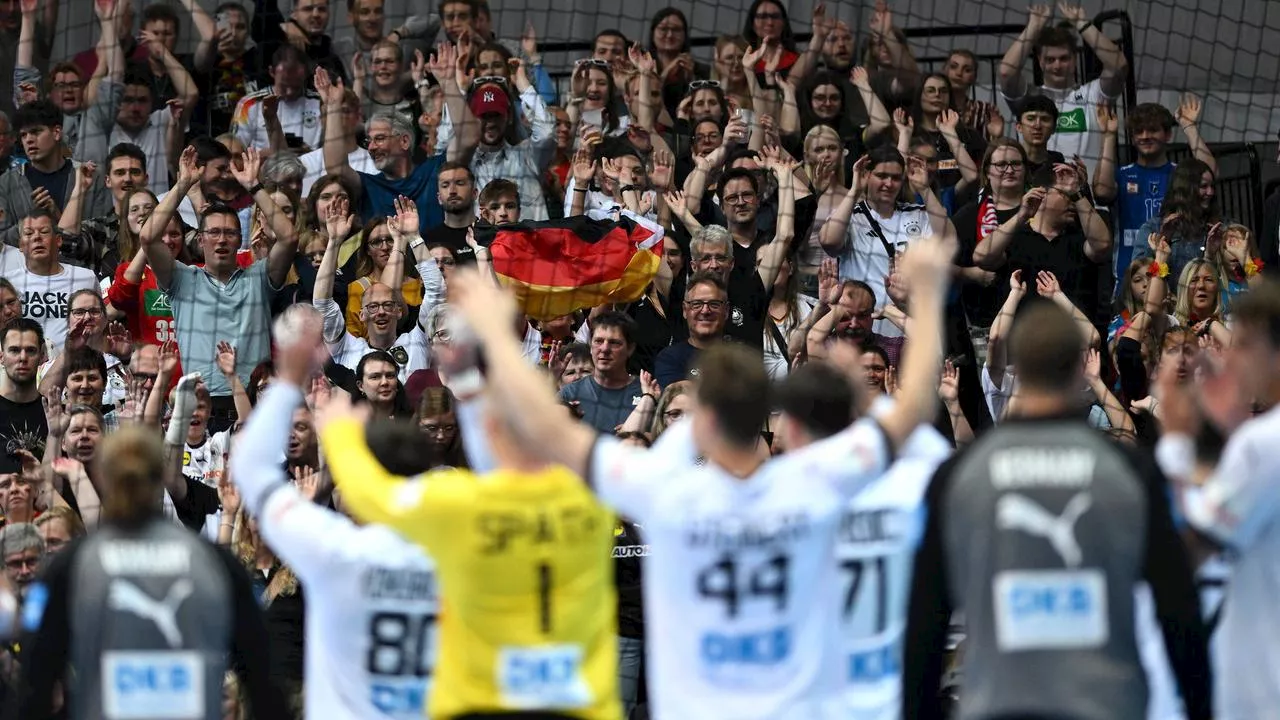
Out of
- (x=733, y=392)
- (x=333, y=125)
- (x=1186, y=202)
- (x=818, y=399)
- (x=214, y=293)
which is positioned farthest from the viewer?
(x=333, y=125)

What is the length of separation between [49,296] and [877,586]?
650 centimetres

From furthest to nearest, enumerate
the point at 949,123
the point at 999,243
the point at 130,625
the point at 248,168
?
the point at 949,123 → the point at 248,168 → the point at 999,243 → the point at 130,625

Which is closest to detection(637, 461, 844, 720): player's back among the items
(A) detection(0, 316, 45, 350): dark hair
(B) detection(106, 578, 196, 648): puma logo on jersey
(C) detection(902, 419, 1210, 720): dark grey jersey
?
(C) detection(902, 419, 1210, 720): dark grey jersey

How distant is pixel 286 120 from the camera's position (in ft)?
40.2

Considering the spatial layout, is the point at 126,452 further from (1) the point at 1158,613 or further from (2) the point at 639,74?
(2) the point at 639,74

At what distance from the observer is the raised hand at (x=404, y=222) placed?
33.1 ft

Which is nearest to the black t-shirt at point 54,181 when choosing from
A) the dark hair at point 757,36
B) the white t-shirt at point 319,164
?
the white t-shirt at point 319,164

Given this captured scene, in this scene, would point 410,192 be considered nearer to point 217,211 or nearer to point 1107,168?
point 217,211

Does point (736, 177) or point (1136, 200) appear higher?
point (1136, 200)

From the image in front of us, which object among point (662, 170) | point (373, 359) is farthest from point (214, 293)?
point (662, 170)

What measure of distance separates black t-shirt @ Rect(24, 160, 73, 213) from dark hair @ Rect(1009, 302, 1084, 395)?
8.19 m

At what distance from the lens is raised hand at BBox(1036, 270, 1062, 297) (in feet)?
32.7

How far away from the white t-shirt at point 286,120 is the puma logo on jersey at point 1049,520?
8.38 m

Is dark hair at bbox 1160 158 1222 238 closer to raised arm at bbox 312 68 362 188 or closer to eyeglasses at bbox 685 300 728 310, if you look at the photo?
eyeglasses at bbox 685 300 728 310
